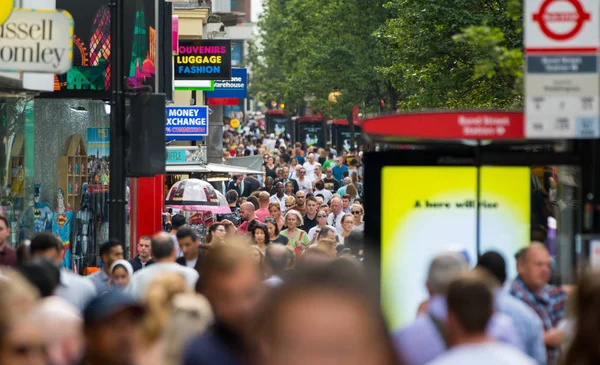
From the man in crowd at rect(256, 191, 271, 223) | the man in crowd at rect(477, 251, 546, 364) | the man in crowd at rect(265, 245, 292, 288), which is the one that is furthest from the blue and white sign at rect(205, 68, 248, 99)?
the man in crowd at rect(477, 251, 546, 364)

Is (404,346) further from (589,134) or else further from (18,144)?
(18,144)

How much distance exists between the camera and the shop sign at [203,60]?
97.1ft

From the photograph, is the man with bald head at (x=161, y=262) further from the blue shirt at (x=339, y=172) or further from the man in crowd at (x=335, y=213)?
the blue shirt at (x=339, y=172)

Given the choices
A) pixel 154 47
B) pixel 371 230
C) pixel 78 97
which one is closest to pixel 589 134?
pixel 371 230

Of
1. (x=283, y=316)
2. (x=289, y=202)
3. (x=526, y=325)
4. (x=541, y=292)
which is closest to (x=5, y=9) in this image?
(x=541, y=292)

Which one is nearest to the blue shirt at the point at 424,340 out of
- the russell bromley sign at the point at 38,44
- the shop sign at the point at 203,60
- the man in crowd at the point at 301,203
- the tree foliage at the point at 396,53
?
the russell bromley sign at the point at 38,44

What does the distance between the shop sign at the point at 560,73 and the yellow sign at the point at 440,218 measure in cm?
193

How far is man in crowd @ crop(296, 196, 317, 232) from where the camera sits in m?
20.2

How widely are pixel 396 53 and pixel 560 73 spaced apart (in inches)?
980

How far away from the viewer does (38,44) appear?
12.2 m

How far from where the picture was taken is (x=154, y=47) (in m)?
22.8

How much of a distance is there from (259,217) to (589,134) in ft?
43.3

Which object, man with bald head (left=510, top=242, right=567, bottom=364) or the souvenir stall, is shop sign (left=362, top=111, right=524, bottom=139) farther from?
the souvenir stall

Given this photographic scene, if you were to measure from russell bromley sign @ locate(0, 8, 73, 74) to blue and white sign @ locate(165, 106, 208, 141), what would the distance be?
47.2 feet
